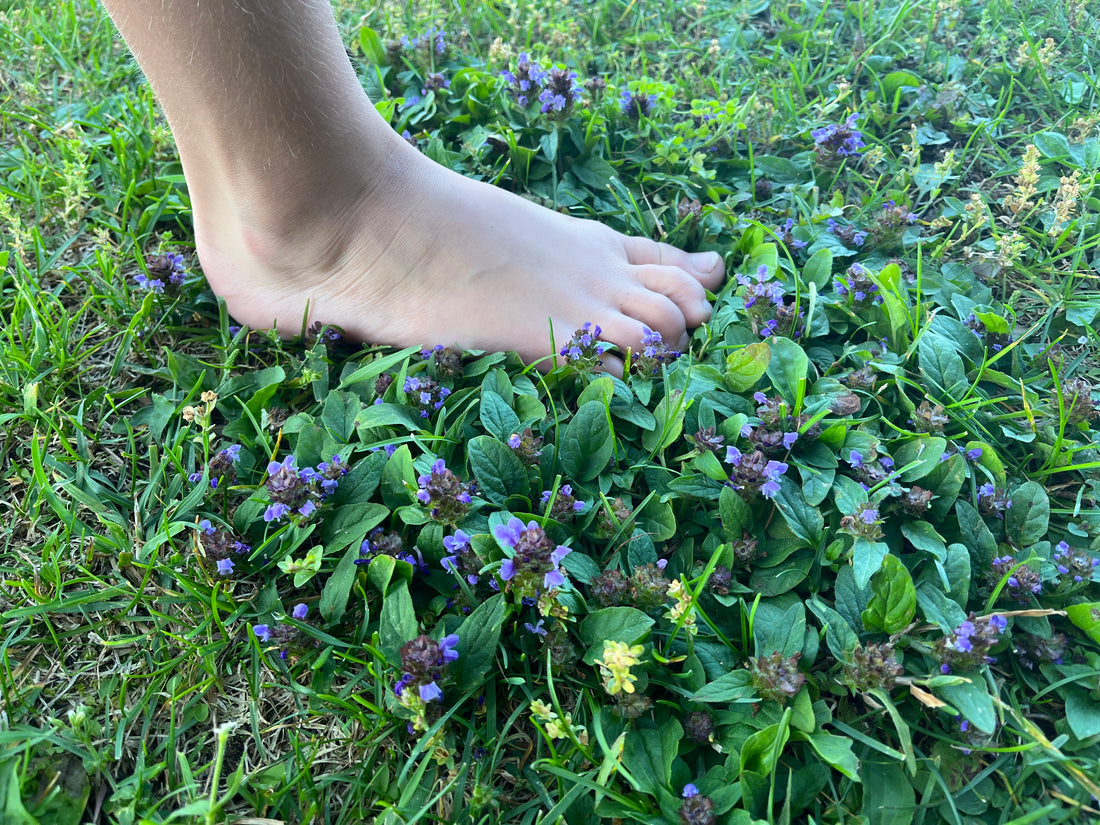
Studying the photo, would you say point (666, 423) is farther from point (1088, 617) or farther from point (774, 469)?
point (1088, 617)

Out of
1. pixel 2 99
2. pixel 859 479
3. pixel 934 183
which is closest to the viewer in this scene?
pixel 859 479

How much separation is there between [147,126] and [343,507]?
1.86 m

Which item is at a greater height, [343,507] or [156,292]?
[156,292]

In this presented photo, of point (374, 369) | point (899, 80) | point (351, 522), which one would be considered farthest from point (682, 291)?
point (899, 80)

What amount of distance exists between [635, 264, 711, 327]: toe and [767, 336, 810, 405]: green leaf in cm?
33

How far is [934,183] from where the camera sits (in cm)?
239

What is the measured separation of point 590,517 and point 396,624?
1.56 ft

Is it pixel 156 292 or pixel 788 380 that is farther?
pixel 156 292

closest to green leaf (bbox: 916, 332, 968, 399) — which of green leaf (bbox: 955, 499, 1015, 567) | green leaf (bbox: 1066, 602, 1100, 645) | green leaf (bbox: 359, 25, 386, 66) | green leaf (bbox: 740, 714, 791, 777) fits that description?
green leaf (bbox: 955, 499, 1015, 567)

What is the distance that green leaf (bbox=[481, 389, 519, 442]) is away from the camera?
1.76 metres

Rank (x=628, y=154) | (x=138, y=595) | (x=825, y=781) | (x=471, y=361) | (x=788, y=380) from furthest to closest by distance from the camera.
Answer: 1. (x=628, y=154)
2. (x=471, y=361)
3. (x=788, y=380)
4. (x=138, y=595)
5. (x=825, y=781)

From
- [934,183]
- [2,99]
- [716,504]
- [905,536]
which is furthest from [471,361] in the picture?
[2,99]

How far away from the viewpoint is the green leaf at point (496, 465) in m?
1.66

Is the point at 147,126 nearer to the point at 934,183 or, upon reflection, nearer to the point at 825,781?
the point at 934,183
